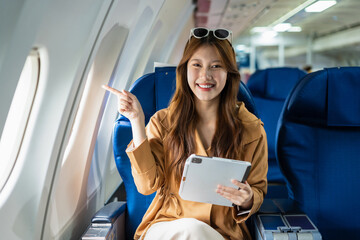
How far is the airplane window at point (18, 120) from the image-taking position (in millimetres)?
1837

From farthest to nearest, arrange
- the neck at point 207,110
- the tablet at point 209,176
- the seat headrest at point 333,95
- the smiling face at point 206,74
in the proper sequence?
the seat headrest at point 333,95 < the neck at point 207,110 < the smiling face at point 206,74 < the tablet at point 209,176

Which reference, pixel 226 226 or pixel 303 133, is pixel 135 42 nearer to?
pixel 303 133

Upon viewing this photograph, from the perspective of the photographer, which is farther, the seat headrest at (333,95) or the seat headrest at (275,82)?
the seat headrest at (275,82)

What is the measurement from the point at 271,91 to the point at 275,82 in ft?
0.34

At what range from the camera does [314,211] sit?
7.04ft

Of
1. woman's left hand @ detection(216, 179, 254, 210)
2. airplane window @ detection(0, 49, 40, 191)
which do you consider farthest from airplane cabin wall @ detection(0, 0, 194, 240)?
woman's left hand @ detection(216, 179, 254, 210)

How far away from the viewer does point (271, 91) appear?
412cm

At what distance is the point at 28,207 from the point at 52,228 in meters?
0.26

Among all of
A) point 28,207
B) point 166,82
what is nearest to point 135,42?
point 166,82

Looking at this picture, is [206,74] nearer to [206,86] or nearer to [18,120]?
[206,86]

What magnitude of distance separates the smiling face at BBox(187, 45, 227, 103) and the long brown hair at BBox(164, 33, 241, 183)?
28 millimetres

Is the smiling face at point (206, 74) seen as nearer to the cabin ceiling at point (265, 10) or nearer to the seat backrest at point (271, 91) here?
the seat backrest at point (271, 91)

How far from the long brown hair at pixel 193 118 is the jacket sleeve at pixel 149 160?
5 centimetres

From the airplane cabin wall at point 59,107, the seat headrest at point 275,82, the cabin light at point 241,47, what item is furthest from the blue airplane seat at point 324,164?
the cabin light at point 241,47
